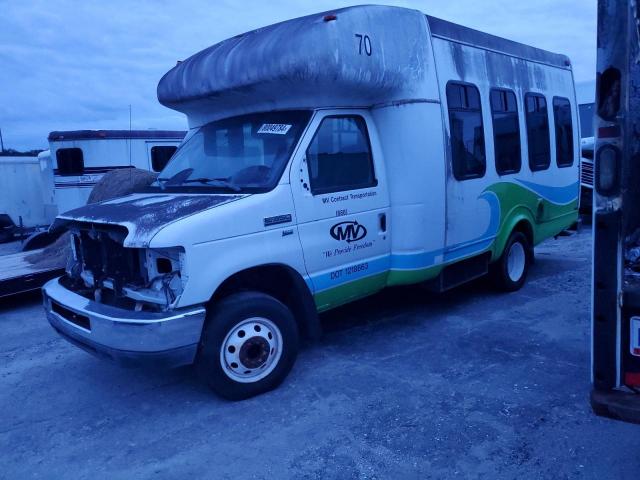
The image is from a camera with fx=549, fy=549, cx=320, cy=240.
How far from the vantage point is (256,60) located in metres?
4.71

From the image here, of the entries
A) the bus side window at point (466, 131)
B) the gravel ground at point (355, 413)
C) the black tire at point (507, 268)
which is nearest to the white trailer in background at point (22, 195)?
the gravel ground at point (355, 413)

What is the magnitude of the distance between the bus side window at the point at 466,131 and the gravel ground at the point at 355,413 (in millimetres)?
1672

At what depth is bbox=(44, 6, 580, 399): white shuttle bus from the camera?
13.1ft

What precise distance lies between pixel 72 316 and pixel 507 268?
5073 mm

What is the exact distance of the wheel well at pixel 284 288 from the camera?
443 centimetres

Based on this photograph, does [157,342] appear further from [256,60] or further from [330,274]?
[256,60]

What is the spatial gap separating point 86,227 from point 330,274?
6.80 ft

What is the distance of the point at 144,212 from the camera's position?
4.17 metres

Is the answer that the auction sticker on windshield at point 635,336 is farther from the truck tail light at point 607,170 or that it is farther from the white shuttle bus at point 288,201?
the white shuttle bus at point 288,201

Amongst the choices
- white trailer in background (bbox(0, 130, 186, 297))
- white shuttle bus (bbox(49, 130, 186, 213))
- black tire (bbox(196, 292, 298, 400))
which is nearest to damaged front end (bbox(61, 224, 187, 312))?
black tire (bbox(196, 292, 298, 400))

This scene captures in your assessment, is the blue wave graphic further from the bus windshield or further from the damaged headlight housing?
the damaged headlight housing

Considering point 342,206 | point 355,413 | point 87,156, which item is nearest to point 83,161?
point 87,156

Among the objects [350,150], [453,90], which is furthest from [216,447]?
[453,90]

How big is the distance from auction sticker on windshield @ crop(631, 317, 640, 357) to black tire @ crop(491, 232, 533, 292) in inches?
165
